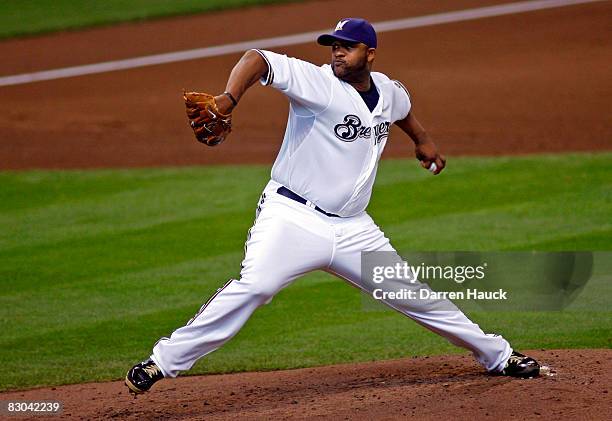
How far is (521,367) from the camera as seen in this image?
5.67 metres

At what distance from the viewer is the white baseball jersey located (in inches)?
209

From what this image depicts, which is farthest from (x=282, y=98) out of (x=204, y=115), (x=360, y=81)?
(x=204, y=115)

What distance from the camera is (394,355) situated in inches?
265

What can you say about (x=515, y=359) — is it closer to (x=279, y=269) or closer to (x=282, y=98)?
(x=279, y=269)

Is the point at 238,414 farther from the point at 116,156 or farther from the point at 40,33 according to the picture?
the point at 40,33

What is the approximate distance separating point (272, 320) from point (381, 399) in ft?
7.00

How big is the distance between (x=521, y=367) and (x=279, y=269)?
151cm

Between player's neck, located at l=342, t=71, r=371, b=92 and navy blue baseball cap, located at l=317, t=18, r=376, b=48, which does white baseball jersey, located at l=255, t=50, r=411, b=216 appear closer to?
player's neck, located at l=342, t=71, r=371, b=92

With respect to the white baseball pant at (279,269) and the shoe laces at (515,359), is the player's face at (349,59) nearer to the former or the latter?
the white baseball pant at (279,269)

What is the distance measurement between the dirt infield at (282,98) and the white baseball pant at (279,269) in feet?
19.4

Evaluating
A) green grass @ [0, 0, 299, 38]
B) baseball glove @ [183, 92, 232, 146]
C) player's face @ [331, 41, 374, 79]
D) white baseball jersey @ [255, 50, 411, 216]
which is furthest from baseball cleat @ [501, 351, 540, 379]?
green grass @ [0, 0, 299, 38]

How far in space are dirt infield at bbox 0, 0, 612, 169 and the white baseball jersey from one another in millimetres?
5954

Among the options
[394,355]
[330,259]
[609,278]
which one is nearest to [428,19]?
[609,278]

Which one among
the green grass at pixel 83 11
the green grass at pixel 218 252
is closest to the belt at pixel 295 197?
the green grass at pixel 218 252
